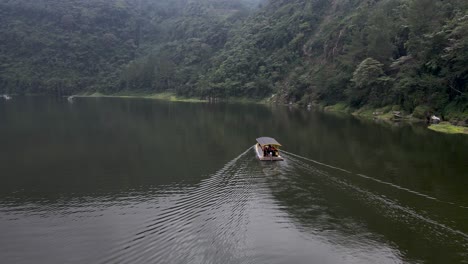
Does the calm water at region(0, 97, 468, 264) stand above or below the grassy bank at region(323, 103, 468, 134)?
below

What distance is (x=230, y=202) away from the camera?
27.0 meters

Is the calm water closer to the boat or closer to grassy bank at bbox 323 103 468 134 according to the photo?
the boat

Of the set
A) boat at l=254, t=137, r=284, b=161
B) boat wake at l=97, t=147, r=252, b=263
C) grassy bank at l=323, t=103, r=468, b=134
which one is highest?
grassy bank at l=323, t=103, r=468, b=134

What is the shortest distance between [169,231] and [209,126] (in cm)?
5034

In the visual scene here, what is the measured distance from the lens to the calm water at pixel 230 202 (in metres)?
19.6

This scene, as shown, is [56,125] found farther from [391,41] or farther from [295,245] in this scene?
[391,41]

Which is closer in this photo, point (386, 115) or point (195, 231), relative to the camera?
point (195, 231)

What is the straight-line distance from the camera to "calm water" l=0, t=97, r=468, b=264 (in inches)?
773

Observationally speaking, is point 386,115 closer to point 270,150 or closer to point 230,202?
point 270,150

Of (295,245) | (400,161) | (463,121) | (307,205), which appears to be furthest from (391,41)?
(295,245)

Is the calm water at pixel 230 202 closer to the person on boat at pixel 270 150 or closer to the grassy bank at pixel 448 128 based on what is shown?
the person on boat at pixel 270 150

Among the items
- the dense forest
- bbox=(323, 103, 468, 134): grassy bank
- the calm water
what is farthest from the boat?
the dense forest

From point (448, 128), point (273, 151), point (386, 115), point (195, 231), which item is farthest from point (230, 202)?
point (386, 115)

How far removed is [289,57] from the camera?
522ft
